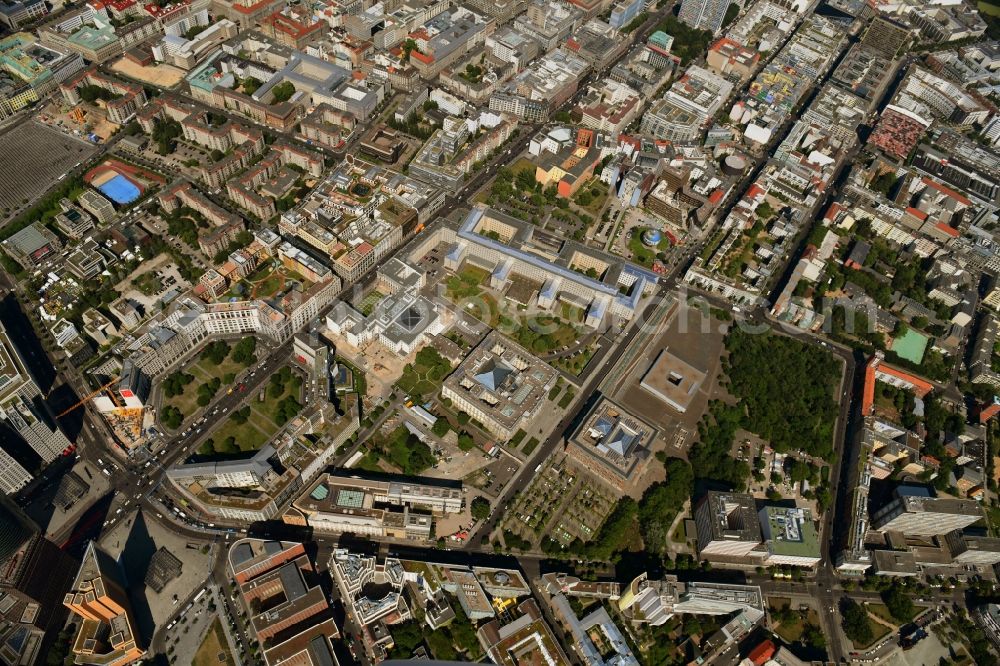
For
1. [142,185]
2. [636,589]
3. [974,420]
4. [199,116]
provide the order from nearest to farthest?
[636,589], [974,420], [142,185], [199,116]

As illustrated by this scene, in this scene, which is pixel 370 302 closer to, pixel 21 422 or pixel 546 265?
pixel 546 265

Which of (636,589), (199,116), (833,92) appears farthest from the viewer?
(833,92)

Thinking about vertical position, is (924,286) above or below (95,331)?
above

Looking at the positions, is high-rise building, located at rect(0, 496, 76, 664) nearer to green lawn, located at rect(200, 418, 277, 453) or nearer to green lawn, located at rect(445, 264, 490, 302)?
green lawn, located at rect(200, 418, 277, 453)

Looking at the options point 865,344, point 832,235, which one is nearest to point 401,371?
point 865,344

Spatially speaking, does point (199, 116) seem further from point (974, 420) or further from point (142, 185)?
point (974, 420)

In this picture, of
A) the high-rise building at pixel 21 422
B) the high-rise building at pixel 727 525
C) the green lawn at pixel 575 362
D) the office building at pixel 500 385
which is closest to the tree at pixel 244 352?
the high-rise building at pixel 21 422

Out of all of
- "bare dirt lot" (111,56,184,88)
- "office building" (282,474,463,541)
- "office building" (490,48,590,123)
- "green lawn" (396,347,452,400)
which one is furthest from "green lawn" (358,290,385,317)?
"bare dirt lot" (111,56,184,88)
